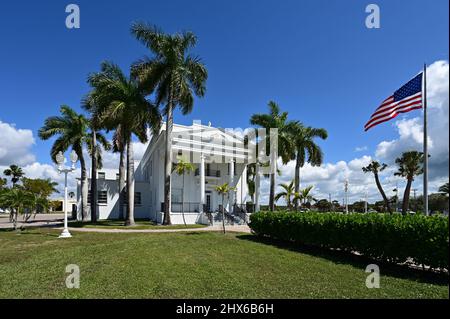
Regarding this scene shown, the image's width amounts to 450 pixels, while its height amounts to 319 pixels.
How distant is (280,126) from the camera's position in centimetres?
2627

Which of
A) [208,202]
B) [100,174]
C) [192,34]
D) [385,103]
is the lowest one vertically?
[208,202]

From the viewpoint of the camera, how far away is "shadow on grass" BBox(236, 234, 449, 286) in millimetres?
6820

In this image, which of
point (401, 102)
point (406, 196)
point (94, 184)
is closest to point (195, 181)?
point (94, 184)

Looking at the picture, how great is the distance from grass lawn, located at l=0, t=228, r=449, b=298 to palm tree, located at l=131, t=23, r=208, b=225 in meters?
13.1

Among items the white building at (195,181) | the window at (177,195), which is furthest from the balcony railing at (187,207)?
the window at (177,195)

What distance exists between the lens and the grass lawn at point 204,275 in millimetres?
5746

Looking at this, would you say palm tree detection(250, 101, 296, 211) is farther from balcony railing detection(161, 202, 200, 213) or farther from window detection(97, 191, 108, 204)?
window detection(97, 191, 108, 204)

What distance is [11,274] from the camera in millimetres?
7395

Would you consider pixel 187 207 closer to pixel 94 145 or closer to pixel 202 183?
pixel 202 183

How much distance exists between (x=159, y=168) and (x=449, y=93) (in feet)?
89.7

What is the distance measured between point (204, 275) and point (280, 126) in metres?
20.8

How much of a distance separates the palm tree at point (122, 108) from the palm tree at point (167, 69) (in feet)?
3.36
